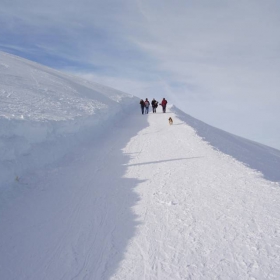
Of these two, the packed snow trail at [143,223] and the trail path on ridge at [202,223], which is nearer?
the trail path on ridge at [202,223]

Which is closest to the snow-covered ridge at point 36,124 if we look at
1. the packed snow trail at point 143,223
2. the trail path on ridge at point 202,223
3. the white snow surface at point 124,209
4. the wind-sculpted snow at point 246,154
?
the white snow surface at point 124,209

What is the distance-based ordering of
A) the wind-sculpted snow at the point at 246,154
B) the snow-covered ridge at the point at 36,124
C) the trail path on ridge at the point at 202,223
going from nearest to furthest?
1. the trail path on ridge at the point at 202,223
2. the snow-covered ridge at the point at 36,124
3. the wind-sculpted snow at the point at 246,154

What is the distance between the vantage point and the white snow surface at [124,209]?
5.35 m

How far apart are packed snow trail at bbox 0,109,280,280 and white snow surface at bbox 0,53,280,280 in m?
0.03

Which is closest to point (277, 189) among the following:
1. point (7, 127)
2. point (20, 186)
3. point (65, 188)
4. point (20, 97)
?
point (65, 188)

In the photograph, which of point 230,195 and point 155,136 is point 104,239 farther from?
point 155,136

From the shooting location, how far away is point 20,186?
8.75 metres

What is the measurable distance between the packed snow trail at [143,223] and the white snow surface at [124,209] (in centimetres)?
3

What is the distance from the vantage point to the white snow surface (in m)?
5.35

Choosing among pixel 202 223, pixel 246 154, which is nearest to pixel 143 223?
pixel 202 223

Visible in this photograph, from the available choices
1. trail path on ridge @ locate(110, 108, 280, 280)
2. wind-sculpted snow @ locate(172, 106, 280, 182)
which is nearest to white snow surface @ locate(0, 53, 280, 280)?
trail path on ridge @ locate(110, 108, 280, 280)

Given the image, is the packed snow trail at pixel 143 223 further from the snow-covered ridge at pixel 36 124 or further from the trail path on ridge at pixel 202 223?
the snow-covered ridge at pixel 36 124

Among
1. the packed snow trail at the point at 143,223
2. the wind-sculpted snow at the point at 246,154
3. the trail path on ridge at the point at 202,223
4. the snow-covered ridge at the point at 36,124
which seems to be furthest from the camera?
the wind-sculpted snow at the point at 246,154

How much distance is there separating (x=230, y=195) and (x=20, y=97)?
559 inches
